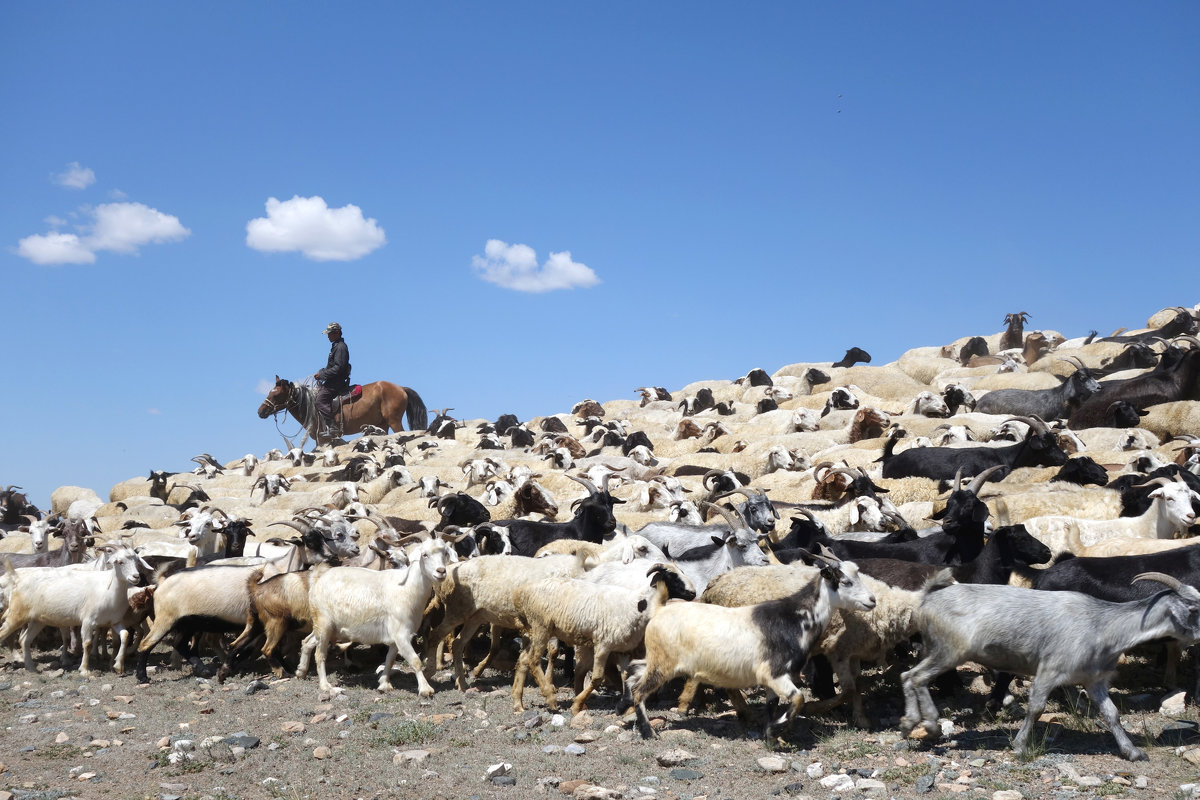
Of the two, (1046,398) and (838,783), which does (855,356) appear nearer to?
(1046,398)

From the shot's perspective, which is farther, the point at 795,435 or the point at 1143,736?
the point at 795,435

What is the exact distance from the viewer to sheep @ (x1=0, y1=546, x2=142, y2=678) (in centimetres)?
965

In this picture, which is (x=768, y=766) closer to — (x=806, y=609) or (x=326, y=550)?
(x=806, y=609)

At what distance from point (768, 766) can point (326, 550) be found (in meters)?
5.33

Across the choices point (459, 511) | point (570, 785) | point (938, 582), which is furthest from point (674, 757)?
point (459, 511)

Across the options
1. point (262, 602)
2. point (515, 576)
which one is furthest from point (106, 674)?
point (515, 576)

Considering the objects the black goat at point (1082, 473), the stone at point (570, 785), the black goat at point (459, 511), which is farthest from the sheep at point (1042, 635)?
the black goat at point (459, 511)

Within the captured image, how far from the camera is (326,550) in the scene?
962 cm

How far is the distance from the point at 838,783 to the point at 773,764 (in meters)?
0.45

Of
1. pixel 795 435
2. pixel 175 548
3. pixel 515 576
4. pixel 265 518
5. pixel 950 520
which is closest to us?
pixel 515 576

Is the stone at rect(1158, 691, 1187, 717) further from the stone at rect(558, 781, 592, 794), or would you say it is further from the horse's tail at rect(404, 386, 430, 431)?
the horse's tail at rect(404, 386, 430, 431)

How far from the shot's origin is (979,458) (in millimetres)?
13773

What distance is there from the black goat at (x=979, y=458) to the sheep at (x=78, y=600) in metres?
10.3

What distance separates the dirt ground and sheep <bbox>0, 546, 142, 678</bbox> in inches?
64.2
